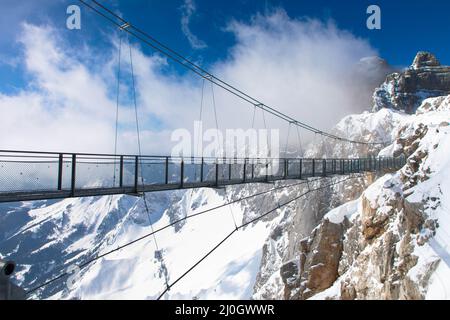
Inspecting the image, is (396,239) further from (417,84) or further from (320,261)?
(417,84)

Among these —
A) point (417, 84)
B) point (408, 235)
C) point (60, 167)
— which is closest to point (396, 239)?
point (408, 235)

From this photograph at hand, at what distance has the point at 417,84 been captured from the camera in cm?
8644

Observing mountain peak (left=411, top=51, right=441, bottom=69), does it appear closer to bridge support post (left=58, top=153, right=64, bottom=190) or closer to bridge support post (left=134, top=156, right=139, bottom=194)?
bridge support post (left=134, top=156, right=139, bottom=194)

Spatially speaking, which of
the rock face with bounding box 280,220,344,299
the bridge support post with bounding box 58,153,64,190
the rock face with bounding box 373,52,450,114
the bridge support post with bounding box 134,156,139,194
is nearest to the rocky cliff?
the rock face with bounding box 280,220,344,299

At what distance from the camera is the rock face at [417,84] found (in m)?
84.6

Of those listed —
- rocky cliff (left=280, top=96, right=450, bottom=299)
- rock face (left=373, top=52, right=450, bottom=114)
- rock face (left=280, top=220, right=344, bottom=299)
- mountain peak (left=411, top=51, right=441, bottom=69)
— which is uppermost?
mountain peak (left=411, top=51, right=441, bottom=69)

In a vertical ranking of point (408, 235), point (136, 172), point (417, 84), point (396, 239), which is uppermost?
point (417, 84)

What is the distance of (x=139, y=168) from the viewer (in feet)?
28.4

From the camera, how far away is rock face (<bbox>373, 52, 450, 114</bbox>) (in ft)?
277

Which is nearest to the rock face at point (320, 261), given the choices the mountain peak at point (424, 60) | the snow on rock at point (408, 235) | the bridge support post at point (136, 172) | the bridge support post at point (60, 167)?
the snow on rock at point (408, 235)

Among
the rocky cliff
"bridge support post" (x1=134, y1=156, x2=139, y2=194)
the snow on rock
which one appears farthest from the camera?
the rocky cliff

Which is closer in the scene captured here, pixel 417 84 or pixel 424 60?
pixel 417 84
